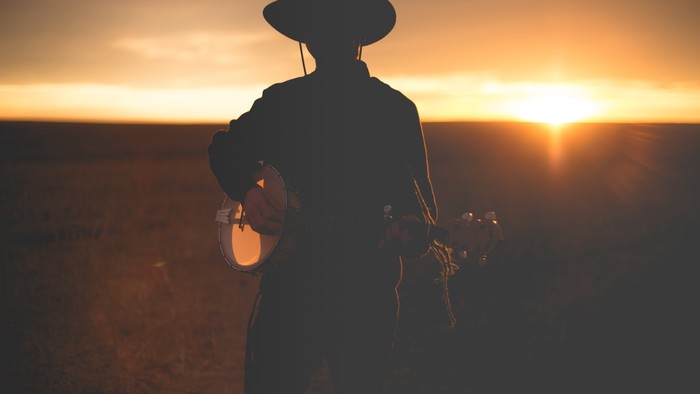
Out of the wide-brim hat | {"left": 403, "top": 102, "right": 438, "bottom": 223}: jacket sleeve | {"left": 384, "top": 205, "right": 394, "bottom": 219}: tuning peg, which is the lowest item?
{"left": 384, "top": 205, "right": 394, "bottom": 219}: tuning peg

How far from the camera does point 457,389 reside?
181 inches

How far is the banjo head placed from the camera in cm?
223

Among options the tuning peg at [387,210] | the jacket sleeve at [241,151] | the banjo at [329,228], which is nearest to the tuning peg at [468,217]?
the banjo at [329,228]

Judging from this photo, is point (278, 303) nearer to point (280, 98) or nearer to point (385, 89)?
point (280, 98)

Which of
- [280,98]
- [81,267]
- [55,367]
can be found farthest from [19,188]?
[280,98]

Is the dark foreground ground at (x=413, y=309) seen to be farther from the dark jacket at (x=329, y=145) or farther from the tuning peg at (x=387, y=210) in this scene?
the dark jacket at (x=329, y=145)

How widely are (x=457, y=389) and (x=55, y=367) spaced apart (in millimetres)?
3345

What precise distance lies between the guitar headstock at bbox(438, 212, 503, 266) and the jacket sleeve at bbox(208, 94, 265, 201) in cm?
79

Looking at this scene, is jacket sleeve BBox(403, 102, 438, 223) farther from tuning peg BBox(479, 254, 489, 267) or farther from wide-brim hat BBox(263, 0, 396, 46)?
wide-brim hat BBox(263, 0, 396, 46)

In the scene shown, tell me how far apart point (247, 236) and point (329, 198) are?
1.72ft

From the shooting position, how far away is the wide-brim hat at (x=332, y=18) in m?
2.31

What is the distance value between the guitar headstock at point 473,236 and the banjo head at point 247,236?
66cm

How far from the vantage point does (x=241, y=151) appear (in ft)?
7.64

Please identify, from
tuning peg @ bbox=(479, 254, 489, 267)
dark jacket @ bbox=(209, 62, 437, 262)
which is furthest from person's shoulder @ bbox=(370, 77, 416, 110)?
tuning peg @ bbox=(479, 254, 489, 267)
